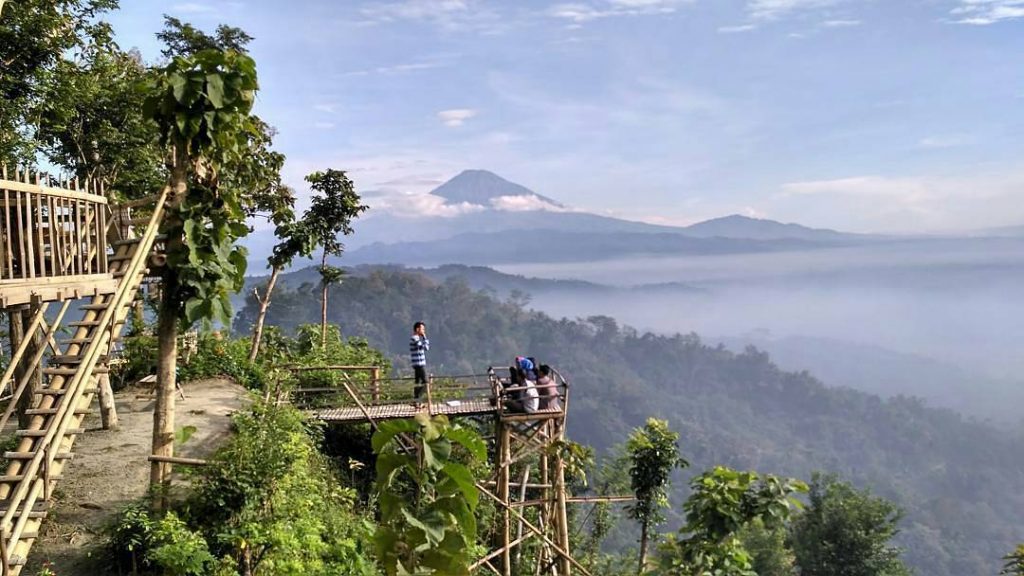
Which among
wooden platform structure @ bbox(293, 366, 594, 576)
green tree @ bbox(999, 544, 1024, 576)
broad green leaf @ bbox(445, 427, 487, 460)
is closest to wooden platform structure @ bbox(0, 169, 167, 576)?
broad green leaf @ bbox(445, 427, 487, 460)

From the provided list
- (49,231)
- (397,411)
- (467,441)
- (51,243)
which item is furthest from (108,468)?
(467,441)

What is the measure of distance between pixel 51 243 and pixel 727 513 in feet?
30.2

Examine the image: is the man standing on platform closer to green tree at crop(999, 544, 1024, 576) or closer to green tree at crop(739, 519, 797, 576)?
→ green tree at crop(999, 544, 1024, 576)

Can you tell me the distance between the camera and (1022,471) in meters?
132

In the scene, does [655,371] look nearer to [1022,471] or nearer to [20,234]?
[1022,471]

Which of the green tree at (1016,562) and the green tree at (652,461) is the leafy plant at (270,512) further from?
the green tree at (1016,562)

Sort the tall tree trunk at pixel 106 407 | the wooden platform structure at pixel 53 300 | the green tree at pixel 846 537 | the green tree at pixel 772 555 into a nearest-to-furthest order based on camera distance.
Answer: the wooden platform structure at pixel 53 300 → the tall tree trunk at pixel 106 407 → the green tree at pixel 846 537 → the green tree at pixel 772 555

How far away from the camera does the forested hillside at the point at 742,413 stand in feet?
354

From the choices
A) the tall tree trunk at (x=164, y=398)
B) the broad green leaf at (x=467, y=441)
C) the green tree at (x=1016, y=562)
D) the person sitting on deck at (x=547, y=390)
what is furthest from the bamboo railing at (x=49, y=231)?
the green tree at (x=1016, y=562)

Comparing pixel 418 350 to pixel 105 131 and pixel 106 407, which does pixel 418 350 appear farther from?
pixel 105 131

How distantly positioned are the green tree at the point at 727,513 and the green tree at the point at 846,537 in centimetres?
2690

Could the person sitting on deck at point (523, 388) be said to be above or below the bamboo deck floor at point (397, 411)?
above

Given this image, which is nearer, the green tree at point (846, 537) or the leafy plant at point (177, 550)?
the leafy plant at point (177, 550)

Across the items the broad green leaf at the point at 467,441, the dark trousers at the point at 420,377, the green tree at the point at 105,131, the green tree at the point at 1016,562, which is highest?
the green tree at the point at 105,131
